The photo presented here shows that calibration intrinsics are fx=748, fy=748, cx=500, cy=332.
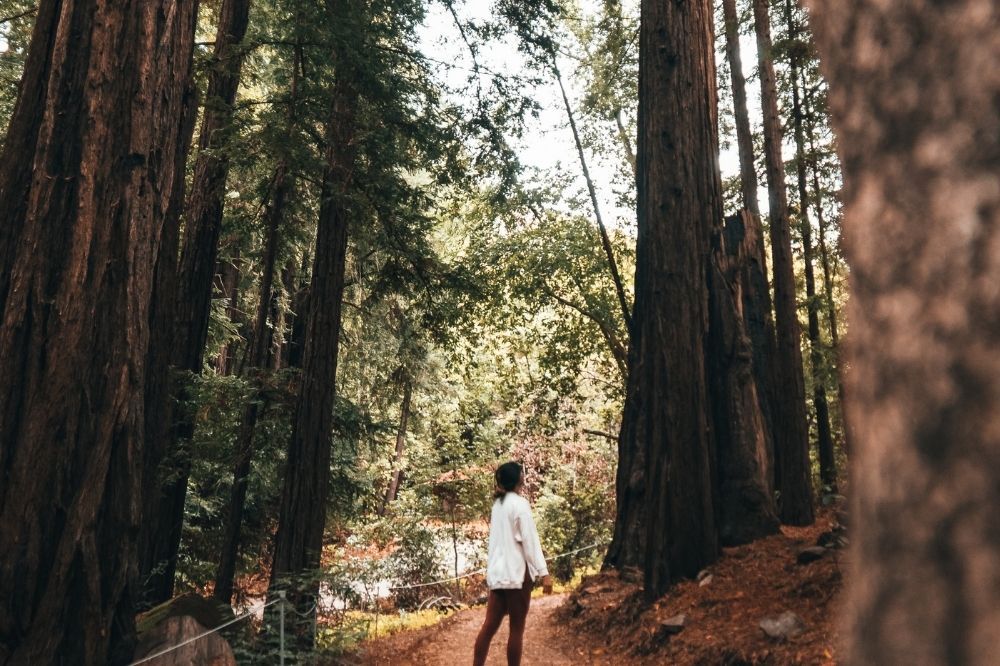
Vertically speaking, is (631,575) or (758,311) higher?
(758,311)

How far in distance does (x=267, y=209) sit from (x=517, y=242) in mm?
7569

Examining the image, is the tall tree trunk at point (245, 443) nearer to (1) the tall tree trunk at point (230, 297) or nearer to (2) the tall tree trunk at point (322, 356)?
(2) the tall tree trunk at point (322, 356)

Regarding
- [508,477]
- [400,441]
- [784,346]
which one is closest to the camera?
[508,477]

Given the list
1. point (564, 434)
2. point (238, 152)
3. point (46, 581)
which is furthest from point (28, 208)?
point (564, 434)

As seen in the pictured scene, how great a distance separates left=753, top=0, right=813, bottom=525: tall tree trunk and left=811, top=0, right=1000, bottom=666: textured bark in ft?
36.6

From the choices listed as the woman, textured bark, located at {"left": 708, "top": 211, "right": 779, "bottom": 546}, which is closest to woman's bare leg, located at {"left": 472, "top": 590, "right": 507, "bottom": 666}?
the woman

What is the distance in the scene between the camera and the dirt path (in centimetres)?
824

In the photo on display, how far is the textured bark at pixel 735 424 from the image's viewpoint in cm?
877

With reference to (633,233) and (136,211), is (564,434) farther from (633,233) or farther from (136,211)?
(136,211)

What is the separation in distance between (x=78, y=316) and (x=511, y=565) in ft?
11.6

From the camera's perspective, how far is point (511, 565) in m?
5.85

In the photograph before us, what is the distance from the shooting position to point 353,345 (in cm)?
1494

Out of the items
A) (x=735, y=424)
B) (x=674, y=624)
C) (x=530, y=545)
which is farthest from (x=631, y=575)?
(x=530, y=545)

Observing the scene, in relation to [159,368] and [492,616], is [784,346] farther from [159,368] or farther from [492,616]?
[159,368]
